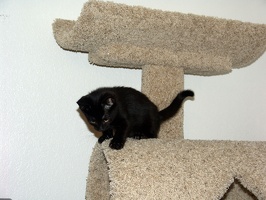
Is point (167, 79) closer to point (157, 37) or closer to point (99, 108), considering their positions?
point (157, 37)

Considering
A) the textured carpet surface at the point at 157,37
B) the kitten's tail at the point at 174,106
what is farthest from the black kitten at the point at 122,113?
the textured carpet surface at the point at 157,37

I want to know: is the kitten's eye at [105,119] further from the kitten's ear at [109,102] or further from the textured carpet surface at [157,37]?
the textured carpet surface at [157,37]

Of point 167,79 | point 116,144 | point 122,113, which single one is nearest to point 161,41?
point 167,79

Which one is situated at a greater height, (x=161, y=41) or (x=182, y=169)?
(x=161, y=41)

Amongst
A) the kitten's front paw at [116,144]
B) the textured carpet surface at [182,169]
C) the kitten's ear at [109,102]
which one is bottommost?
the textured carpet surface at [182,169]

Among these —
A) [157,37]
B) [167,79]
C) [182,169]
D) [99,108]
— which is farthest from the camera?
[167,79]

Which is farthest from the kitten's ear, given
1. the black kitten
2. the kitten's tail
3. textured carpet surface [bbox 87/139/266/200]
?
the kitten's tail

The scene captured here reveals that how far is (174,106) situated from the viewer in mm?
1392

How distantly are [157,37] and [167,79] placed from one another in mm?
208

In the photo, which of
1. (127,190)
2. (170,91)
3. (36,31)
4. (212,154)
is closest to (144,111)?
(170,91)

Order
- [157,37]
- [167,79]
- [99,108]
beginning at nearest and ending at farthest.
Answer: [99,108] → [157,37] → [167,79]

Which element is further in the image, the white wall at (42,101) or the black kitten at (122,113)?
the white wall at (42,101)

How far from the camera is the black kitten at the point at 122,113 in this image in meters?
1.15

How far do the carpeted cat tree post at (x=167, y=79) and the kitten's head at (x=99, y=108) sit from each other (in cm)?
9
